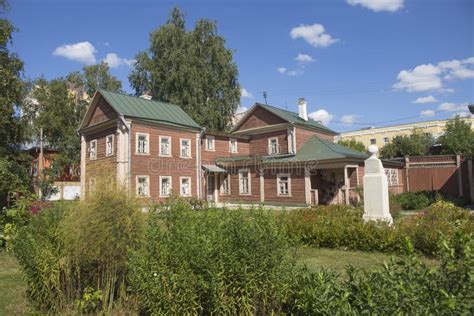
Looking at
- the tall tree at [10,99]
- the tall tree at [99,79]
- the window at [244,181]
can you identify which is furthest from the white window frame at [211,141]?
the tall tree at [99,79]

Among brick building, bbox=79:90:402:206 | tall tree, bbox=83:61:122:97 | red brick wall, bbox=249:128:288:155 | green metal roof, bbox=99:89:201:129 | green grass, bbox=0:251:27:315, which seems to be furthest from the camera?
tall tree, bbox=83:61:122:97

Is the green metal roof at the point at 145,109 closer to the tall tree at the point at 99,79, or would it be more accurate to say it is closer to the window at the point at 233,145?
the window at the point at 233,145

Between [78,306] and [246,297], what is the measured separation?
88.1 inches

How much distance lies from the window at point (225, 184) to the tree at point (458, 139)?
2862cm

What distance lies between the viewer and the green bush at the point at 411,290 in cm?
231

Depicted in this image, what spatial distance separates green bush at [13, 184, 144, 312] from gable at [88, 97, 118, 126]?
19.2 m

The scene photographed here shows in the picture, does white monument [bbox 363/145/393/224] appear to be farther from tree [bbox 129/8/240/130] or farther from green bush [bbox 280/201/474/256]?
tree [bbox 129/8/240/130]

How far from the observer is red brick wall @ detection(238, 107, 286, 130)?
86.6 ft

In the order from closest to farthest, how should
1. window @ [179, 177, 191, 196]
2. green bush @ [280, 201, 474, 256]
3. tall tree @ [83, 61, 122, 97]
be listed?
green bush @ [280, 201, 474, 256]
window @ [179, 177, 191, 196]
tall tree @ [83, 61, 122, 97]

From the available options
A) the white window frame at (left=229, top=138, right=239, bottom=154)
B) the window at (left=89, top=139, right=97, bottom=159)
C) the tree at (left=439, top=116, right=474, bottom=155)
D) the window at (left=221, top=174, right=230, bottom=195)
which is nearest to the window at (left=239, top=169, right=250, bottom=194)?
the window at (left=221, top=174, right=230, bottom=195)

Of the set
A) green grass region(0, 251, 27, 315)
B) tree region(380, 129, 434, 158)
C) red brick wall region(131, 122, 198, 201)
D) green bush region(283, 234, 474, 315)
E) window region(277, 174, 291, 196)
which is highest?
tree region(380, 129, 434, 158)

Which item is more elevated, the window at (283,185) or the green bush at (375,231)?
the window at (283,185)

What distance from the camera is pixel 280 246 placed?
3.43 meters

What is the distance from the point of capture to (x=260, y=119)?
89.6 ft
